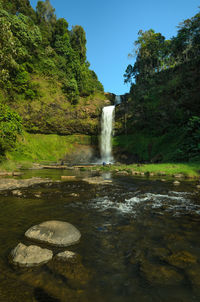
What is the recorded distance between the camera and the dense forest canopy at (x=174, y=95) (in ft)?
73.3

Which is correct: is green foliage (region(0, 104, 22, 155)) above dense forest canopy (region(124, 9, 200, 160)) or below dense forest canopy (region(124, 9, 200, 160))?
below

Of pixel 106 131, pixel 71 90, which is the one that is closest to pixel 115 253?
pixel 106 131

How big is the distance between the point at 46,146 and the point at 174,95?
27.5 m

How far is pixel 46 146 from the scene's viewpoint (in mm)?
35562

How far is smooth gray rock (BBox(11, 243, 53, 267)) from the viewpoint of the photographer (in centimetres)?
268

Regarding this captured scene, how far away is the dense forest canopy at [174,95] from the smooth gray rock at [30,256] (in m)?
19.3

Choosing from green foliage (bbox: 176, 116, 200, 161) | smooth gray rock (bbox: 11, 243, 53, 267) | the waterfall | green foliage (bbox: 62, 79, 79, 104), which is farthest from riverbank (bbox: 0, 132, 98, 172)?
smooth gray rock (bbox: 11, 243, 53, 267)

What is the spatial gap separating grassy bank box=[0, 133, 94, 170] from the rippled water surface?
24.9m

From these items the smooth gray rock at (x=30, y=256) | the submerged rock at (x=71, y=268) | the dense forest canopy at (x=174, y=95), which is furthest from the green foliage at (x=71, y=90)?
the submerged rock at (x=71, y=268)

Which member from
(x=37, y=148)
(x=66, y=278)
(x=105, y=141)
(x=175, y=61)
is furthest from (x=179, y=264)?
(x=175, y=61)

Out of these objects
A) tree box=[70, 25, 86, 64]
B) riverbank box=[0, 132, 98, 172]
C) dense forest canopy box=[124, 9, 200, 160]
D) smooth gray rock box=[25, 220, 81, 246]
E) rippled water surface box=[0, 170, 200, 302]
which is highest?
tree box=[70, 25, 86, 64]

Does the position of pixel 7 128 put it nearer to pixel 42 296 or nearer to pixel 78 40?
pixel 42 296

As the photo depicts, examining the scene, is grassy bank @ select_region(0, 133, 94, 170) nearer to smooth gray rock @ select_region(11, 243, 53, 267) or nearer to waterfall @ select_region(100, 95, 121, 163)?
waterfall @ select_region(100, 95, 121, 163)

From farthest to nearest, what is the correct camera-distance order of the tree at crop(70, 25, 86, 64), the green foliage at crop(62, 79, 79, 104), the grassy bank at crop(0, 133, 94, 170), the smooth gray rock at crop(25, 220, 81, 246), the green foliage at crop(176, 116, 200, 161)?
the tree at crop(70, 25, 86, 64)
the green foliage at crop(62, 79, 79, 104)
the grassy bank at crop(0, 133, 94, 170)
the green foliage at crop(176, 116, 200, 161)
the smooth gray rock at crop(25, 220, 81, 246)
